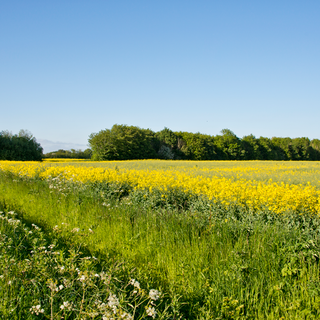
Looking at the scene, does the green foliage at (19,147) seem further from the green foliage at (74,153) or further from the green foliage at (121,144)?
the green foliage at (74,153)

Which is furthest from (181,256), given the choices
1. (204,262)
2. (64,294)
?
(64,294)

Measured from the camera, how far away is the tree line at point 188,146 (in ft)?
157

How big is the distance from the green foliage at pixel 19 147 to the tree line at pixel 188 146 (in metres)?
10.7

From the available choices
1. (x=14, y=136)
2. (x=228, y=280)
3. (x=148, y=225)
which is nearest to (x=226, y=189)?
(x=148, y=225)

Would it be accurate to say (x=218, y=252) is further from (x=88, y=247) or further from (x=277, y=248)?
(x=88, y=247)

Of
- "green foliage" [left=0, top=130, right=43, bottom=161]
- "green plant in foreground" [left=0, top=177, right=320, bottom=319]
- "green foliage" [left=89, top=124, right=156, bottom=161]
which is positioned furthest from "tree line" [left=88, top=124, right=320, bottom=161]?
"green plant in foreground" [left=0, top=177, right=320, bottom=319]

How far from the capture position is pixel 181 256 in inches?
131

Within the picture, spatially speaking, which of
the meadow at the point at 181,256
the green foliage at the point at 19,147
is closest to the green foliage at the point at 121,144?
the green foliage at the point at 19,147

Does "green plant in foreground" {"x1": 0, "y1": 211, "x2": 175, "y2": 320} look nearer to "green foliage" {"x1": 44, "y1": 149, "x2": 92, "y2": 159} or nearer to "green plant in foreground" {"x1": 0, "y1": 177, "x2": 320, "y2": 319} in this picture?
"green plant in foreground" {"x1": 0, "y1": 177, "x2": 320, "y2": 319}

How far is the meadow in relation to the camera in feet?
7.05

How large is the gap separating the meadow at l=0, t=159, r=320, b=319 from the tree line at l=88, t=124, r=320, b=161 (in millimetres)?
41226

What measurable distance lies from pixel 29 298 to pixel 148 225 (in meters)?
2.45

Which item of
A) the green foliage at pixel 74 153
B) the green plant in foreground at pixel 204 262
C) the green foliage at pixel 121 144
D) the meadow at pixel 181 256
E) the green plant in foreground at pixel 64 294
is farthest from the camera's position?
the green foliage at pixel 74 153

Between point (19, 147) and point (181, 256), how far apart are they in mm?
41450
